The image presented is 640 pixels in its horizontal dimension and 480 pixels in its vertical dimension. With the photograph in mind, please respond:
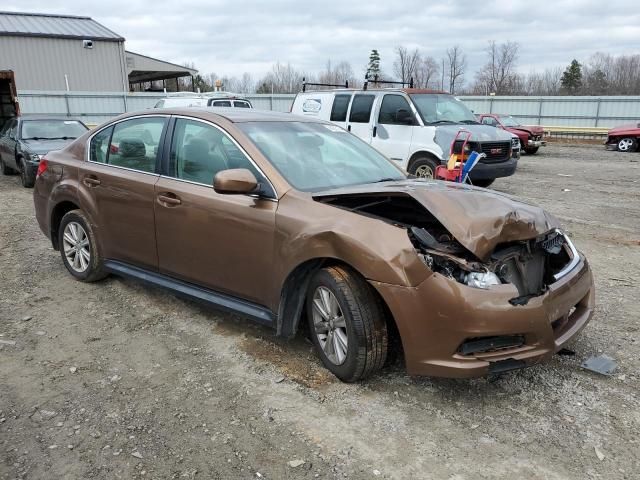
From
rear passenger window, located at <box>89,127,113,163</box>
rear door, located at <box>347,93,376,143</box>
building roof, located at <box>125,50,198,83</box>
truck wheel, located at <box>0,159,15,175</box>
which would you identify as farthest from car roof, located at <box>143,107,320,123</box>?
building roof, located at <box>125,50,198,83</box>

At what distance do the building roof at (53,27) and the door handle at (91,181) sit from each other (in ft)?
91.6

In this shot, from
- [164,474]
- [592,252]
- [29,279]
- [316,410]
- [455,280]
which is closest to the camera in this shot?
[164,474]

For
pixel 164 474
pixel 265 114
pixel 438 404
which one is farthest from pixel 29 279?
pixel 438 404

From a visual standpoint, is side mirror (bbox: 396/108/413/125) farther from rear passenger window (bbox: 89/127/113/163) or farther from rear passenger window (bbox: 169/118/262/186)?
rear passenger window (bbox: 169/118/262/186)

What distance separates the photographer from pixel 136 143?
470 centimetres

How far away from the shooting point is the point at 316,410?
10.4 ft

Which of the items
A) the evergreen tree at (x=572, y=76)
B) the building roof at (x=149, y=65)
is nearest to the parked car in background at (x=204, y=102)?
the building roof at (x=149, y=65)

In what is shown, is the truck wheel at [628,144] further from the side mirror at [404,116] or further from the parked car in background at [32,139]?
the parked car in background at [32,139]

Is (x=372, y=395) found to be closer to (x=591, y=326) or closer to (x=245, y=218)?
(x=245, y=218)

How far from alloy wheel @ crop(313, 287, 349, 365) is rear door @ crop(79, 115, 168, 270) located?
5.31ft

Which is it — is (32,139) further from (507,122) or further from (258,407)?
(507,122)

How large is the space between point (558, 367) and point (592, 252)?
335 centimetres

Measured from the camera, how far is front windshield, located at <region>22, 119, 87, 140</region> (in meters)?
12.3

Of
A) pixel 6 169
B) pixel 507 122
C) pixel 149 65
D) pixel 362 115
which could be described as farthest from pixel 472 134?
pixel 149 65
